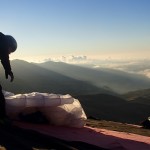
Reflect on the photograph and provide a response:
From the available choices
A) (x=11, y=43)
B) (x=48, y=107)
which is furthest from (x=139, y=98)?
(x=11, y=43)

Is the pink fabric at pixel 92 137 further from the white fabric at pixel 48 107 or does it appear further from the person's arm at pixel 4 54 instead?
the person's arm at pixel 4 54

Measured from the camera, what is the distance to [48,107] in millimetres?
8102

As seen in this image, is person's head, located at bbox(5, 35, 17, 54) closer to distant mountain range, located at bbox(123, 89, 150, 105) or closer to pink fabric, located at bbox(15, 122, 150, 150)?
pink fabric, located at bbox(15, 122, 150, 150)

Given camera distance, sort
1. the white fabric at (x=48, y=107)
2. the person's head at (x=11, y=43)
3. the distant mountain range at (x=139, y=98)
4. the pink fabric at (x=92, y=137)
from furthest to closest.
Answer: the distant mountain range at (x=139, y=98), the white fabric at (x=48, y=107), the person's head at (x=11, y=43), the pink fabric at (x=92, y=137)

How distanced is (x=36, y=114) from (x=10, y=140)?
1984mm

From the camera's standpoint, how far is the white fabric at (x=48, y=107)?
25.9 feet

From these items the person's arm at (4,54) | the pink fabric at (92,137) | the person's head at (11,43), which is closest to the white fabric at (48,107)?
the pink fabric at (92,137)

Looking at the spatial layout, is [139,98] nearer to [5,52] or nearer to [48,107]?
[48,107]

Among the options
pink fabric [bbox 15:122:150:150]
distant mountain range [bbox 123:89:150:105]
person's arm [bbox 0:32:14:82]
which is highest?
person's arm [bbox 0:32:14:82]

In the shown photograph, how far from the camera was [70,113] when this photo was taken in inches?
326

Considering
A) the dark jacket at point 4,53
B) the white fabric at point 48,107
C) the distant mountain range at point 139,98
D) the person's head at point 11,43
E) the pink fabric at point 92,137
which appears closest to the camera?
the pink fabric at point 92,137

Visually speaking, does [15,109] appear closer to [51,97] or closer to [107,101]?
[51,97]

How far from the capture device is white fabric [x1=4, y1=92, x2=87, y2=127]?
7.90 metres

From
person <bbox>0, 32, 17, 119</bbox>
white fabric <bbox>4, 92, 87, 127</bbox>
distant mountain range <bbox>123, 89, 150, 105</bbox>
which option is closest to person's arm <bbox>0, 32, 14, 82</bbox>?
person <bbox>0, 32, 17, 119</bbox>
